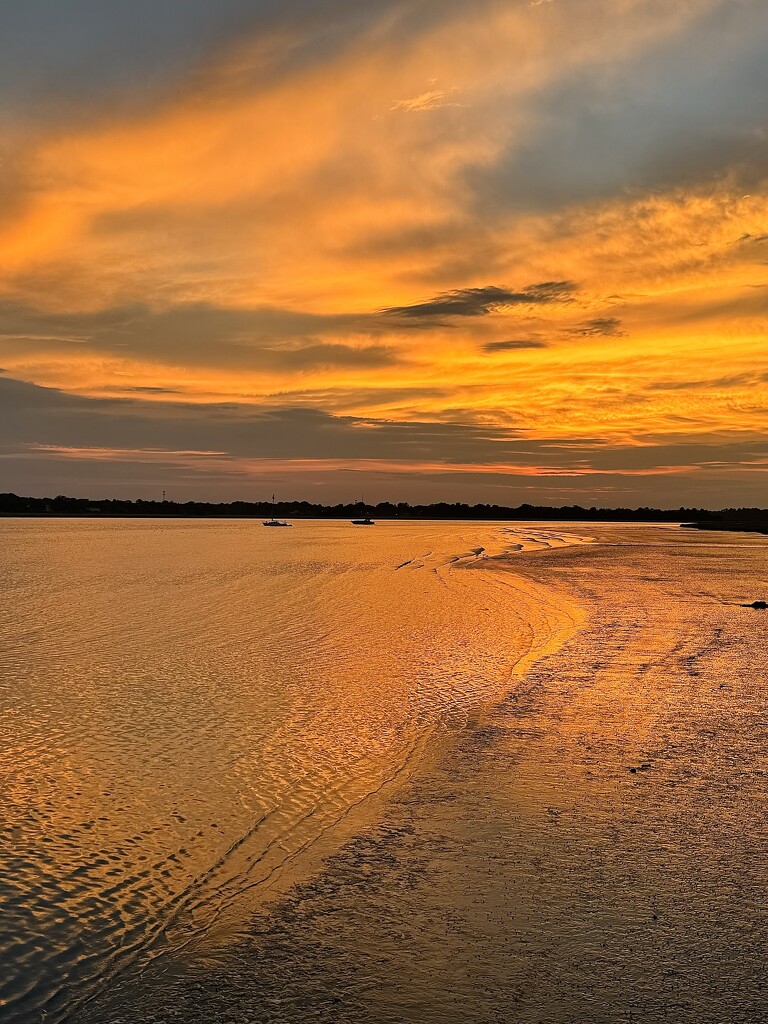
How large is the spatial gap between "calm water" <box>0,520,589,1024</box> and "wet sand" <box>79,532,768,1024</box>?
84 cm

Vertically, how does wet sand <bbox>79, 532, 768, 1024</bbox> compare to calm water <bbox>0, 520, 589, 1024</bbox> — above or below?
above

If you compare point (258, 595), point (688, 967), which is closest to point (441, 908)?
point (688, 967)

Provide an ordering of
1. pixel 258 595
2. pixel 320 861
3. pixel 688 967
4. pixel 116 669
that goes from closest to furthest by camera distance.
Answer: pixel 688 967 → pixel 320 861 → pixel 116 669 → pixel 258 595

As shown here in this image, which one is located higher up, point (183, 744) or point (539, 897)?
point (539, 897)

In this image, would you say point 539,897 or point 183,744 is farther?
point 183,744

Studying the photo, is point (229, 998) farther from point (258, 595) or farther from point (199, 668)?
point (258, 595)

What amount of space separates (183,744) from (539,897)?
321 inches

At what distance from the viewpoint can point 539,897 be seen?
856 centimetres

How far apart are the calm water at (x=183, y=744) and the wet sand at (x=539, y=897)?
33.2 inches

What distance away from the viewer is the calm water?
27.1 ft

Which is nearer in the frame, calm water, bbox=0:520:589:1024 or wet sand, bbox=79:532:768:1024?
wet sand, bbox=79:532:768:1024

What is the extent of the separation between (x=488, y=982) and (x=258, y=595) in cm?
3713

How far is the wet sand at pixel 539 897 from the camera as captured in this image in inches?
263

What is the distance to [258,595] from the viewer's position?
43406 mm
